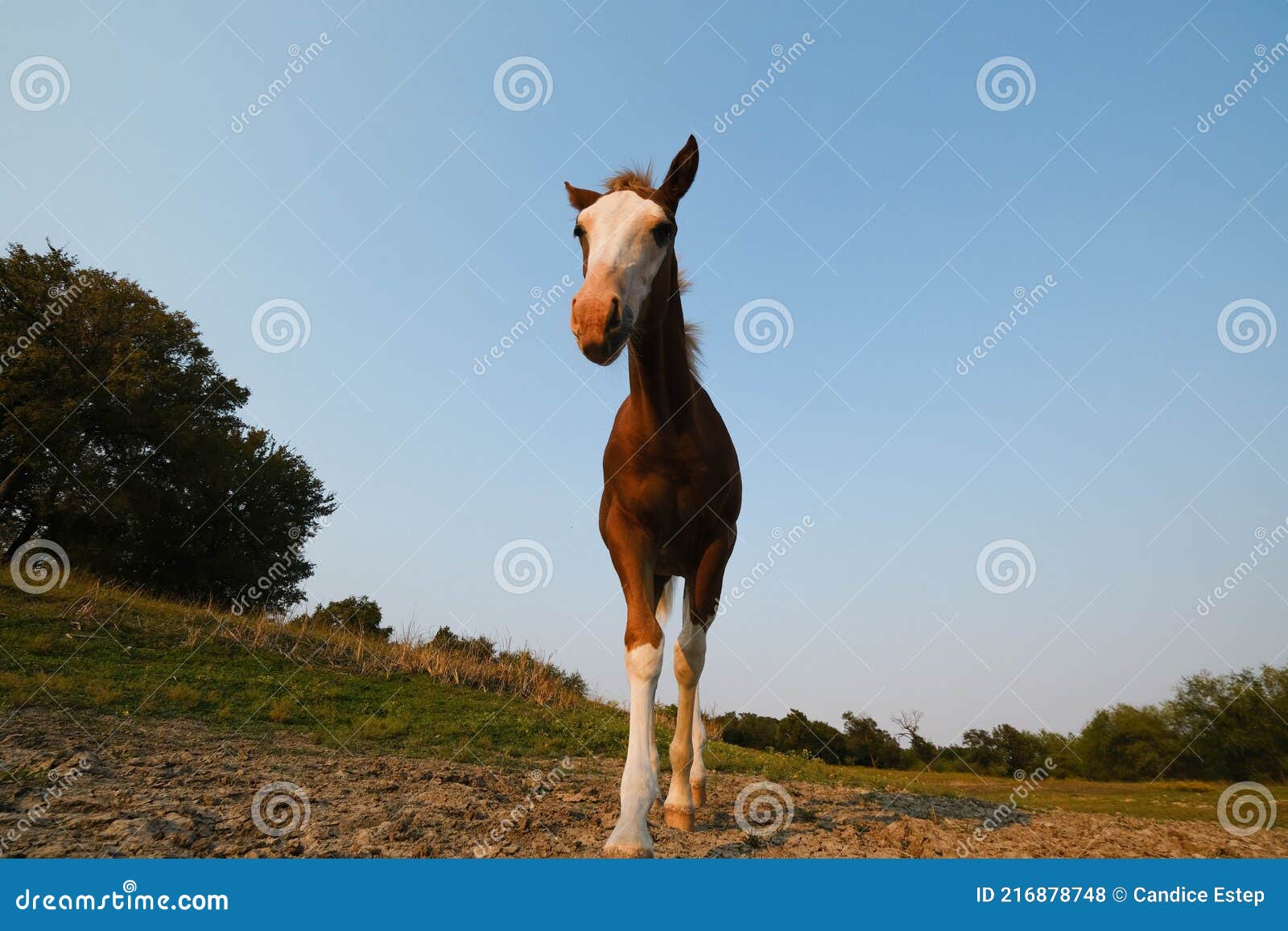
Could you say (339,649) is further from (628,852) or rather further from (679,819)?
(628,852)

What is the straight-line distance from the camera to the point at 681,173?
17.0ft

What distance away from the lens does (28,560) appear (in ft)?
54.3

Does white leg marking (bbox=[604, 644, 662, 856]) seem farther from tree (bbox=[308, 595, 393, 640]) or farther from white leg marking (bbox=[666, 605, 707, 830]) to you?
tree (bbox=[308, 595, 393, 640])

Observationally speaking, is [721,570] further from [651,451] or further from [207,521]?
[207,521]

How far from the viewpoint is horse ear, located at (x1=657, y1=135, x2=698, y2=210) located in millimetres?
5102

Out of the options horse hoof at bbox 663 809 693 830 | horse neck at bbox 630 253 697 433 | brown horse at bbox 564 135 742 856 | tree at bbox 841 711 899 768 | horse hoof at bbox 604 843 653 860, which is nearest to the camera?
horse hoof at bbox 604 843 653 860

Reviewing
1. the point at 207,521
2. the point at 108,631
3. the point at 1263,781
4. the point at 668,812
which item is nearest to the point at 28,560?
the point at 108,631

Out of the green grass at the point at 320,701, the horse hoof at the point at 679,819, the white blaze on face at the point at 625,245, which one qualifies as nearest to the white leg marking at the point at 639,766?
the horse hoof at the point at 679,819

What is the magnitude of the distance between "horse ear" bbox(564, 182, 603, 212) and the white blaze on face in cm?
67

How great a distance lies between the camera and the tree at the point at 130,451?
2266cm

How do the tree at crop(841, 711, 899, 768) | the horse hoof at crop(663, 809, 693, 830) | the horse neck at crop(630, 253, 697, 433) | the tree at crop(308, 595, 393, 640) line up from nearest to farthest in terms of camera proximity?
the horse neck at crop(630, 253, 697, 433), the horse hoof at crop(663, 809, 693, 830), the tree at crop(841, 711, 899, 768), the tree at crop(308, 595, 393, 640)

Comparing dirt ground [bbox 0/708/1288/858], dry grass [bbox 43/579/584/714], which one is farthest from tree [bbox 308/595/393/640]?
dirt ground [bbox 0/708/1288/858]

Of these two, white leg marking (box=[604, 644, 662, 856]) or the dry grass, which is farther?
the dry grass

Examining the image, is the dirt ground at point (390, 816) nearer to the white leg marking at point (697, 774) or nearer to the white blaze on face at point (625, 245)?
the white leg marking at point (697, 774)
